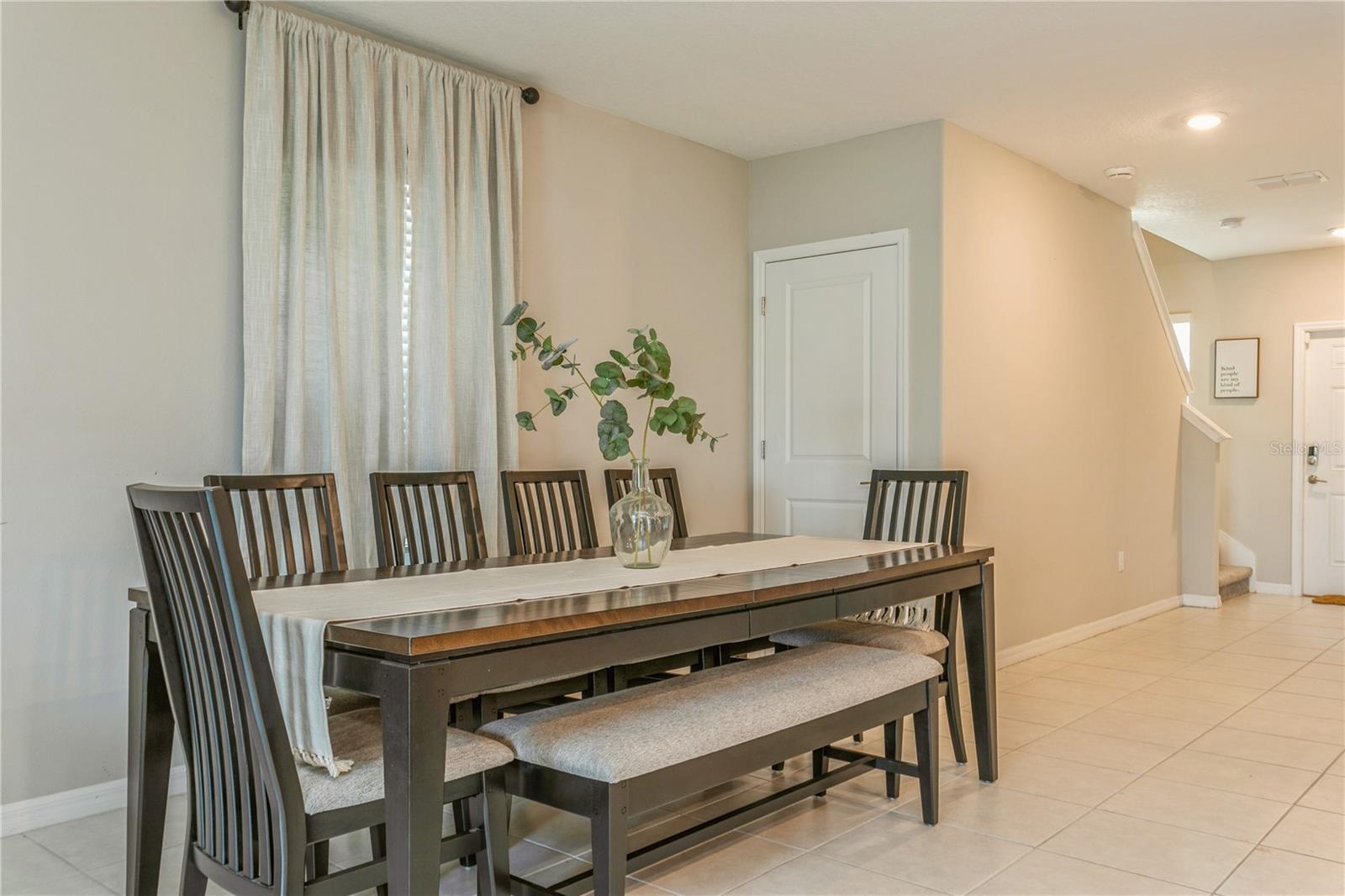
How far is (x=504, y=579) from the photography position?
251 cm

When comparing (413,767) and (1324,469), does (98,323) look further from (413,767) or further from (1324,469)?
(1324,469)

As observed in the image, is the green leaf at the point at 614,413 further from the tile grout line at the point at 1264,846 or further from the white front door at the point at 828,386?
the white front door at the point at 828,386

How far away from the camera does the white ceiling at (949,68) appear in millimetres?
3455

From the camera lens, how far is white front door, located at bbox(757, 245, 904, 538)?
478 centimetres

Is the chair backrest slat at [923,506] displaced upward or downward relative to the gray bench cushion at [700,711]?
upward

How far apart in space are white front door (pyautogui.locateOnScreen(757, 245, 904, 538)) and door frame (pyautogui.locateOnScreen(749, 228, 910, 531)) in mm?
17

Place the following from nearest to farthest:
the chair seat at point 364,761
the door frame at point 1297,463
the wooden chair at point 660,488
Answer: the chair seat at point 364,761, the wooden chair at point 660,488, the door frame at point 1297,463

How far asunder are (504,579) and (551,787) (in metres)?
0.61

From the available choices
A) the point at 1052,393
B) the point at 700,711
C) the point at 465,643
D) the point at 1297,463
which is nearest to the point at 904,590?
the point at 700,711

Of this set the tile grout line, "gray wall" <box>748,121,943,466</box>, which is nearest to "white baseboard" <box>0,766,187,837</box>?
the tile grout line

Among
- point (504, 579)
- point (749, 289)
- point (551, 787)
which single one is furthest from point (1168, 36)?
point (551, 787)

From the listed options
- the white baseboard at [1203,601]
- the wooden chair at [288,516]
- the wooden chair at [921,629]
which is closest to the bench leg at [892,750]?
the wooden chair at [921,629]

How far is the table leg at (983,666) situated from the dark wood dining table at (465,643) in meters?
0.17

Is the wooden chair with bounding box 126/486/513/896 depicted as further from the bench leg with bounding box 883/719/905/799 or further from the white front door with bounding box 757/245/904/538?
the white front door with bounding box 757/245/904/538
